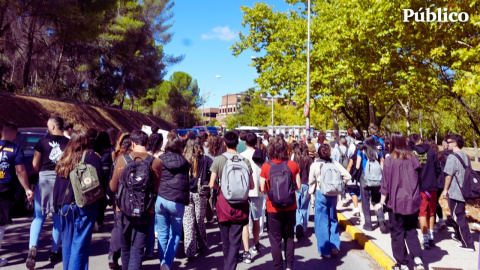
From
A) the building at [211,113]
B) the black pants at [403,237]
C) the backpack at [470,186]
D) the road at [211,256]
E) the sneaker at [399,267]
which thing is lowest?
the road at [211,256]

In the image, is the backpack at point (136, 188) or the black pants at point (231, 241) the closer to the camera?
the backpack at point (136, 188)

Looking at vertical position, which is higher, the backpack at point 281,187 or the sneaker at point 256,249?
the backpack at point 281,187

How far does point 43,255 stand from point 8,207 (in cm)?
106

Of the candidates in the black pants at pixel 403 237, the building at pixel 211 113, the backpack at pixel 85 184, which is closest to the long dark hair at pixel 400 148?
the black pants at pixel 403 237

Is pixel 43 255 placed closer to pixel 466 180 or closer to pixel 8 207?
pixel 8 207

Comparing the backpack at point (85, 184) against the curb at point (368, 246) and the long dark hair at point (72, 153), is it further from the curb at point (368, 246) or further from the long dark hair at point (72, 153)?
the curb at point (368, 246)

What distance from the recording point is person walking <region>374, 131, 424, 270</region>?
180 inches

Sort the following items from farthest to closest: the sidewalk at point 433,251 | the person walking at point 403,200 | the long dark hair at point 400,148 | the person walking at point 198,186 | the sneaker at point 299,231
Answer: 1. the sneaker at point 299,231
2. the person walking at point 198,186
3. the sidewalk at point 433,251
4. the long dark hair at point 400,148
5. the person walking at point 403,200

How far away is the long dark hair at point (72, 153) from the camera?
13.3ft

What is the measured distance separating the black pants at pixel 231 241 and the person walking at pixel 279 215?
498mm

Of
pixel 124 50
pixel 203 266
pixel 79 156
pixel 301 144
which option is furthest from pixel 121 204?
pixel 124 50

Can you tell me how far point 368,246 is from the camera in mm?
5848

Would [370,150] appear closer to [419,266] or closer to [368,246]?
[368,246]

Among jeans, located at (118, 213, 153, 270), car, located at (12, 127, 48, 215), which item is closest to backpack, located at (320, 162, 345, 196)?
jeans, located at (118, 213, 153, 270)
